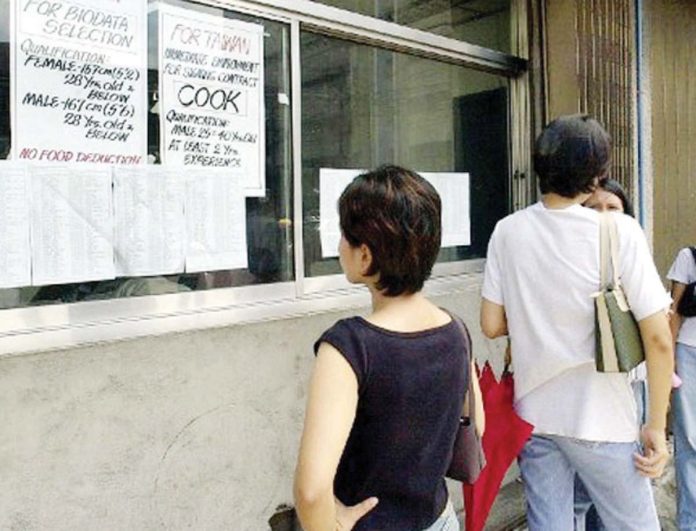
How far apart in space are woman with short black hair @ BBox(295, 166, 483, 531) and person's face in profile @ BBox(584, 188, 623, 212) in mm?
1132

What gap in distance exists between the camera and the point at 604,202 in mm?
2477

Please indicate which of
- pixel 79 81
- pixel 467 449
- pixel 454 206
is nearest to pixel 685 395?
pixel 454 206

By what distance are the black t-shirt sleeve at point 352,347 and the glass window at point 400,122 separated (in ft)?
5.95

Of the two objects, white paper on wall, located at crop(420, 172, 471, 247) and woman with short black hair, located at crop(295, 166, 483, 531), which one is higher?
white paper on wall, located at crop(420, 172, 471, 247)

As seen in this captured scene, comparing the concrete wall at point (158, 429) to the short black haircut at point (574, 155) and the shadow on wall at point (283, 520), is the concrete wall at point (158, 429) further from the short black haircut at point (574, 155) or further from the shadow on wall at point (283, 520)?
the short black haircut at point (574, 155)

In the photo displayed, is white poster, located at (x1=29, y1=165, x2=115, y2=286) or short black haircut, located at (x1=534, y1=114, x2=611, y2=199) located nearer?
short black haircut, located at (x1=534, y1=114, x2=611, y2=199)

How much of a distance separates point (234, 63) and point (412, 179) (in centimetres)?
165

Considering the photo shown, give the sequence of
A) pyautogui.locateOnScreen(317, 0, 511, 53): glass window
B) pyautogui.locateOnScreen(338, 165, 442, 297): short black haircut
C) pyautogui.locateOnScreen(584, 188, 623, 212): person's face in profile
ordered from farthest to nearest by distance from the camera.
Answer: pyautogui.locateOnScreen(317, 0, 511, 53): glass window < pyautogui.locateOnScreen(584, 188, 623, 212): person's face in profile < pyautogui.locateOnScreen(338, 165, 442, 297): short black haircut

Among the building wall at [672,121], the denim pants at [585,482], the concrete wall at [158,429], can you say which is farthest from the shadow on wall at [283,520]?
the building wall at [672,121]

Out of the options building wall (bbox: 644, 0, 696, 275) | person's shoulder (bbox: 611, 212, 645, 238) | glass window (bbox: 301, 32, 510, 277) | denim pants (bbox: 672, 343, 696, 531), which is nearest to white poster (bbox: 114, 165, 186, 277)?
glass window (bbox: 301, 32, 510, 277)

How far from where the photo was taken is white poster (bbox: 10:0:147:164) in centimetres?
230

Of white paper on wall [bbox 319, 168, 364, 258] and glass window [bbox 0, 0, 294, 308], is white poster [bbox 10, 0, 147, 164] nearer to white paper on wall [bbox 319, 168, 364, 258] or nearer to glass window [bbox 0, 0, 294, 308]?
glass window [bbox 0, 0, 294, 308]

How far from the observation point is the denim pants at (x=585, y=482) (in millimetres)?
2143

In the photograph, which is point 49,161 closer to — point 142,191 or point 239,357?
point 142,191
